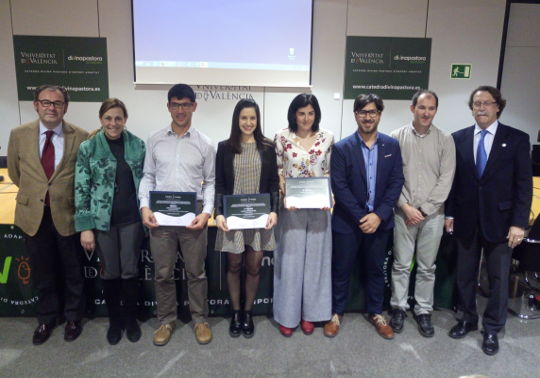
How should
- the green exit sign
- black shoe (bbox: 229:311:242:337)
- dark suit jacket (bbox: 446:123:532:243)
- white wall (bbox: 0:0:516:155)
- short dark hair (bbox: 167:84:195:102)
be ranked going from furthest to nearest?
the green exit sign, white wall (bbox: 0:0:516:155), black shoe (bbox: 229:311:242:337), dark suit jacket (bbox: 446:123:532:243), short dark hair (bbox: 167:84:195:102)

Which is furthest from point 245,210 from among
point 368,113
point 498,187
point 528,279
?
point 528,279

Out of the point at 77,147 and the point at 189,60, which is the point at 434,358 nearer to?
the point at 77,147

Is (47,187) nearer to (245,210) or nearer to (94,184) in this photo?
(94,184)

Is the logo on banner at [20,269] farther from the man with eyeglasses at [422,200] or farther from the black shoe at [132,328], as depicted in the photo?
the man with eyeglasses at [422,200]

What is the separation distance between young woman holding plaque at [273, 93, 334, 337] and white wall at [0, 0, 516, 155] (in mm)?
2858

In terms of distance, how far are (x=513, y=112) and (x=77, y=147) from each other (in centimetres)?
575

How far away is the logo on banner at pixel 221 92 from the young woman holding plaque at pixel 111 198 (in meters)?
2.77

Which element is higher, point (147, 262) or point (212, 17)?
point (212, 17)

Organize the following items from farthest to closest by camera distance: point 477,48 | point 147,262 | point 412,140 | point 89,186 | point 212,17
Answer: point 477,48
point 212,17
point 147,262
point 412,140
point 89,186

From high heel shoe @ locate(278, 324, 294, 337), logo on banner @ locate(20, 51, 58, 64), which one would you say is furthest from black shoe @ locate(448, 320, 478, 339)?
logo on banner @ locate(20, 51, 58, 64)

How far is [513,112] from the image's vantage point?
539 cm

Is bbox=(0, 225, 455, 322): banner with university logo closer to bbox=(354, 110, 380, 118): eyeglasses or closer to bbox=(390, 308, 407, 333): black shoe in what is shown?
bbox=(390, 308, 407, 333): black shoe

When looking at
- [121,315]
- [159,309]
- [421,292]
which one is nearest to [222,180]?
[159,309]

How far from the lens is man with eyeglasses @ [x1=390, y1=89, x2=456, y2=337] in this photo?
2348 mm
